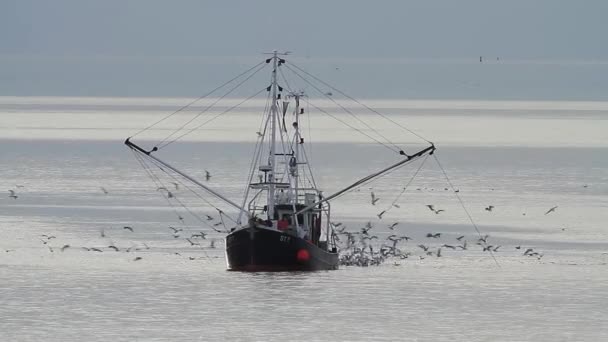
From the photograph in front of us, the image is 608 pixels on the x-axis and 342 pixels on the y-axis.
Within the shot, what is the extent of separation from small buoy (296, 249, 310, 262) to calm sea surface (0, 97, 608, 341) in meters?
0.66

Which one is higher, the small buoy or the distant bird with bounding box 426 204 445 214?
the distant bird with bounding box 426 204 445 214

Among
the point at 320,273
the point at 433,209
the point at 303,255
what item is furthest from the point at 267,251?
the point at 433,209

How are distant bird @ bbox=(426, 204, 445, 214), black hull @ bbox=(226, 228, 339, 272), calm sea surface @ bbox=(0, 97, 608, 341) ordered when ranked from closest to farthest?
calm sea surface @ bbox=(0, 97, 608, 341), black hull @ bbox=(226, 228, 339, 272), distant bird @ bbox=(426, 204, 445, 214)

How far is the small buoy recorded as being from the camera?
54.8 m

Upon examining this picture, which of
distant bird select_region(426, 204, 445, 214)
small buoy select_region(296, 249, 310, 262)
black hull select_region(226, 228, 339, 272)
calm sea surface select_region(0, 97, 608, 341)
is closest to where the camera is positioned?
calm sea surface select_region(0, 97, 608, 341)

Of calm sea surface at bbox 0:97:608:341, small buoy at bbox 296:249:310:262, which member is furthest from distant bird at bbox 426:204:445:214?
small buoy at bbox 296:249:310:262

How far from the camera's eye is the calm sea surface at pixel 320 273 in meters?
43.5

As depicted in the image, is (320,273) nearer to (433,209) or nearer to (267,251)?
(267,251)

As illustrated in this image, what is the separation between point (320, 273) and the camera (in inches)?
2159

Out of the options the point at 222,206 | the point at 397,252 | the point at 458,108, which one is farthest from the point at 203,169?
the point at 458,108

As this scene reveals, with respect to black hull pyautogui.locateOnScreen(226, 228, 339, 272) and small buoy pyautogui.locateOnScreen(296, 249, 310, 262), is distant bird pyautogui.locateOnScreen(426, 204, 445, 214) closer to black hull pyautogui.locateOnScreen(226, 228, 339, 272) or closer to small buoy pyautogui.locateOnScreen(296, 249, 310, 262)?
small buoy pyautogui.locateOnScreen(296, 249, 310, 262)

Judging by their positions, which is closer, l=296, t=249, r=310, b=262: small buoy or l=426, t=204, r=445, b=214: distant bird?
l=296, t=249, r=310, b=262: small buoy

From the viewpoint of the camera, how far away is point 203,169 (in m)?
98.6

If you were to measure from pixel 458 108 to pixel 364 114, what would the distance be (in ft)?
75.0
